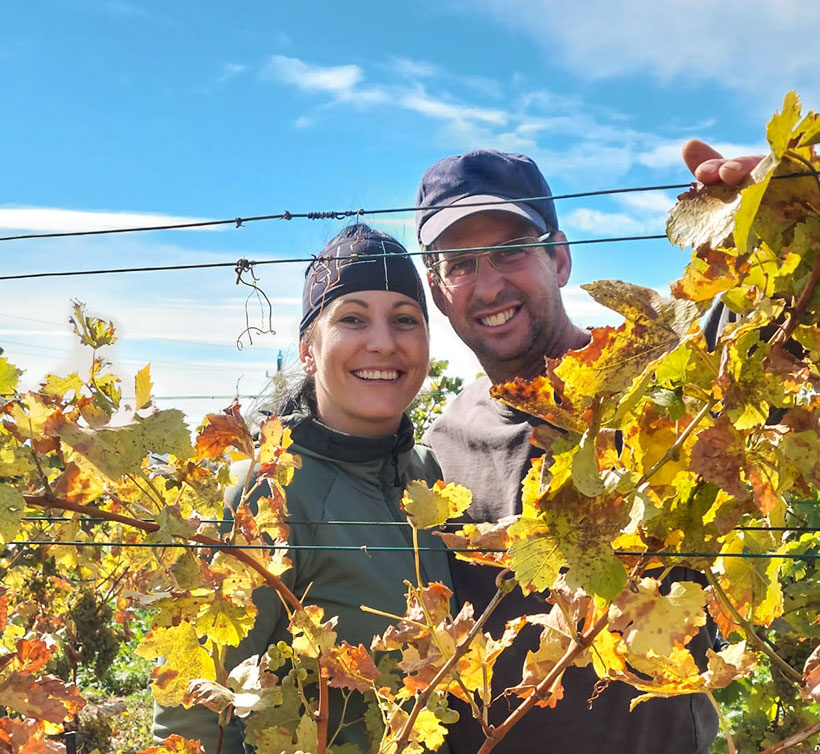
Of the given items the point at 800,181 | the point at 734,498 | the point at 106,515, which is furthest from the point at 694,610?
the point at 106,515

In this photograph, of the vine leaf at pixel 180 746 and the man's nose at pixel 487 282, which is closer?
the vine leaf at pixel 180 746

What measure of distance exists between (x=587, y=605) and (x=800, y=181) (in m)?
0.56

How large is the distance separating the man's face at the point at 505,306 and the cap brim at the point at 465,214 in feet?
0.11

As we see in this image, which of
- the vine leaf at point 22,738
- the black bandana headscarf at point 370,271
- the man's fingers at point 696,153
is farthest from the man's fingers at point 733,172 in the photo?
the vine leaf at point 22,738

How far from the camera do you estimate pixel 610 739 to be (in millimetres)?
2039

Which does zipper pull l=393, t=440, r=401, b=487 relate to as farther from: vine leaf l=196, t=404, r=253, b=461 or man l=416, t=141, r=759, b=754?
vine leaf l=196, t=404, r=253, b=461

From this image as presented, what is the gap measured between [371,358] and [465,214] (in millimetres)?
512

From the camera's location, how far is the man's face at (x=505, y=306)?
253cm

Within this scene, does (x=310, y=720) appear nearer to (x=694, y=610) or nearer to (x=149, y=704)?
(x=694, y=610)

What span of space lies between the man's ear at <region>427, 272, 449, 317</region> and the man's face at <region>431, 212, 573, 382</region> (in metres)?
0.04

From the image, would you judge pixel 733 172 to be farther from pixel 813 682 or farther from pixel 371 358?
pixel 371 358

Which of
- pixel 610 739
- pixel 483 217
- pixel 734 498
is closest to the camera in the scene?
pixel 734 498

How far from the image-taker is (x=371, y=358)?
2221mm

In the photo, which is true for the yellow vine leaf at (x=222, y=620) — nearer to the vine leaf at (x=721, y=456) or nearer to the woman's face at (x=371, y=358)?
the vine leaf at (x=721, y=456)
